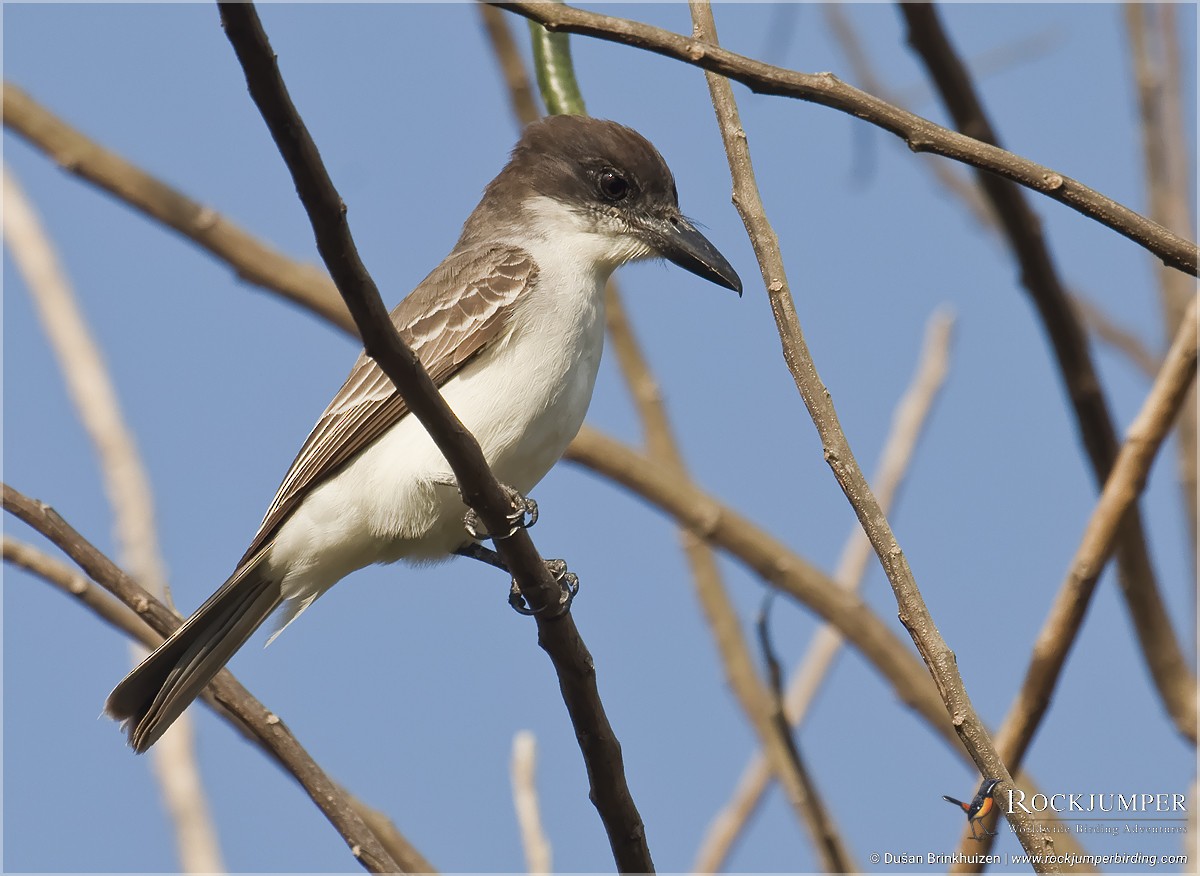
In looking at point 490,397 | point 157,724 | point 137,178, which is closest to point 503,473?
point 490,397

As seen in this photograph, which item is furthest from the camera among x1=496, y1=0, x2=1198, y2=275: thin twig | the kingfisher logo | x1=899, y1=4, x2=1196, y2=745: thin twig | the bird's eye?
the bird's eye

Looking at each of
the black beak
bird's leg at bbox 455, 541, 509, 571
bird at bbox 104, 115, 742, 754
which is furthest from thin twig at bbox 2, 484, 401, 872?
the black beak

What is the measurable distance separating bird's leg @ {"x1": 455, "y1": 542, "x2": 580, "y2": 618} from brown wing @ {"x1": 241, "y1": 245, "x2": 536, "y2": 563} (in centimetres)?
58

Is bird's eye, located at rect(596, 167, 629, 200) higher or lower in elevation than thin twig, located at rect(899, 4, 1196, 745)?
lower

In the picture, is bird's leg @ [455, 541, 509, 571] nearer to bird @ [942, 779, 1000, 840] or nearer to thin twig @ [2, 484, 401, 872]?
thin twig @ [2, 484, 401, 872]

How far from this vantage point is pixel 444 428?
3076 millimetres

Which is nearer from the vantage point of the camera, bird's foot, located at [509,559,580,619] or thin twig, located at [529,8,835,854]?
bird's foot, located at [509,559,580,619]

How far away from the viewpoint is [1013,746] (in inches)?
166

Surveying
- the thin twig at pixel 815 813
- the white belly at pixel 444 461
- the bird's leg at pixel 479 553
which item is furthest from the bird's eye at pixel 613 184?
the thin twig at pixel 815 813

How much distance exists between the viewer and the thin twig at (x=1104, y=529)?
154 inches

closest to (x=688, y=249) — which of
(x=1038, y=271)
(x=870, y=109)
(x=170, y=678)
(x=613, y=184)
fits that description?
(x=613, y=184)

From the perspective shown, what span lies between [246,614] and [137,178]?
1.88 meters

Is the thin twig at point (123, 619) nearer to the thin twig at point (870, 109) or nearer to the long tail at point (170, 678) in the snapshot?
the long tail at point (170, 678)

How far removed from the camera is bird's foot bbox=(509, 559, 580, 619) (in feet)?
12.0
